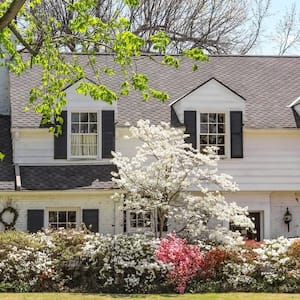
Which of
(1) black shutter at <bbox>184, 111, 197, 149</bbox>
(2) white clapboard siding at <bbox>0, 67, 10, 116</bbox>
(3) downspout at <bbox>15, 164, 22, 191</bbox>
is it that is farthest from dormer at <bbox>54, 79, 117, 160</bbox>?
(2) white clapboard siding at <bbox>0, 67, 10, 116</bbox>

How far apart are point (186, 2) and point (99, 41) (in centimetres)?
2772

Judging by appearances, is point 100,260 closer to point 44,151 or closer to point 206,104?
point 44,151

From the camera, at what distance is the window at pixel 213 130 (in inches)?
938

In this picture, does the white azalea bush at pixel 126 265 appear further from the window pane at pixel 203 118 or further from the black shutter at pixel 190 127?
the window pane at pixel 203 118

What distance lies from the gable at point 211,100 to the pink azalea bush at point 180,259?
665 cm

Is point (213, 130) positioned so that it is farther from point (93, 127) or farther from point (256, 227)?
point (93, 127)

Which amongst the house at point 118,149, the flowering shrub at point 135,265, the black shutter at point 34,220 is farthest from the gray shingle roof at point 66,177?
the flowering shrub at point 135,265

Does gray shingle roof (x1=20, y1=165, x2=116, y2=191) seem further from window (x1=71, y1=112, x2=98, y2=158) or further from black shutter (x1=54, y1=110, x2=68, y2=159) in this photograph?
window (x1=71, y1=112, x2=98, y2=158)

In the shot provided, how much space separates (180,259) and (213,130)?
7248 mm

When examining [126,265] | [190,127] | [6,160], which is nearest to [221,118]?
[190,127]

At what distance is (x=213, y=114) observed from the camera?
24.0 meters

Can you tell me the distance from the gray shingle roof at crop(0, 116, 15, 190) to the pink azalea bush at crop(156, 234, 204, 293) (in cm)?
624

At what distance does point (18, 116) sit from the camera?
23.7 m

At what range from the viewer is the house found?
877 inches
